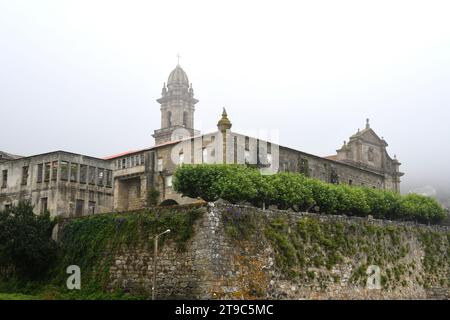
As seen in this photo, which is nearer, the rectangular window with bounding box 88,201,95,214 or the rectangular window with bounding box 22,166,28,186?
the rectangular window with bounding box 88,201,95,214

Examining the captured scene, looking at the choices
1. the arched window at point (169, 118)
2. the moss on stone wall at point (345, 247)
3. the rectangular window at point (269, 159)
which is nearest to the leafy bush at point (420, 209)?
the moss on stone wall at point (345, 247)

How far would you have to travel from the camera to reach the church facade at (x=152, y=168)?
51.3 meters

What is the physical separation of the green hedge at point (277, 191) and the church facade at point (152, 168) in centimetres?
794

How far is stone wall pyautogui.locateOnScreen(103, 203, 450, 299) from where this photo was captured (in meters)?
37.5

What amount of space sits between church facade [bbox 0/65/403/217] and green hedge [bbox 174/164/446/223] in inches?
312

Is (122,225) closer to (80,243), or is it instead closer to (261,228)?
(80,243)

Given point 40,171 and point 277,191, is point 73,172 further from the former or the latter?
point 277,191

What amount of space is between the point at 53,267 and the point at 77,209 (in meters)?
8.55

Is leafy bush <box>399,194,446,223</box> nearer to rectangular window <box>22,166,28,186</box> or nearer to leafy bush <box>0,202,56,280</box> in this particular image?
leafy bush <box>0,202,56,280</box>

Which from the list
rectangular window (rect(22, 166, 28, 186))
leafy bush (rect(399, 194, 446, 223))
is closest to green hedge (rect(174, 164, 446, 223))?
leafy bush (rect(399, 194, 446, 223))

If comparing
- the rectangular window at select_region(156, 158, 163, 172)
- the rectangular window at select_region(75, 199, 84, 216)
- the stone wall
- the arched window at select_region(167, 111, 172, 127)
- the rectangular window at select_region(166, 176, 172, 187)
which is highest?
the arched window at select_region(167, 111, 172, 127)

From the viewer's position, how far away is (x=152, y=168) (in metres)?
63.1

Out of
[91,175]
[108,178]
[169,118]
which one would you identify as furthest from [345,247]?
[169,118]
